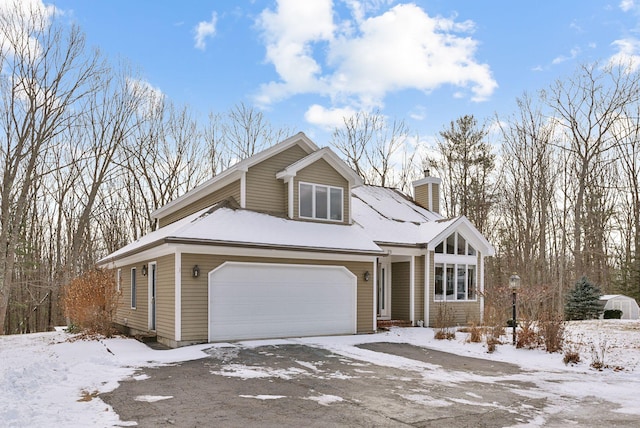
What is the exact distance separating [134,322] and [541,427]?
13118 millimetres

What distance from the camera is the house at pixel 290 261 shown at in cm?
1231

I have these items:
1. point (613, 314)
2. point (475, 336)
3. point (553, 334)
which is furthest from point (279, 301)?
point (613, 314)

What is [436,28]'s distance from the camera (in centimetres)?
1698

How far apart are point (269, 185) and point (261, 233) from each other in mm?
2291

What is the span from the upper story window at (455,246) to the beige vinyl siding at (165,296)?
9.23 meters

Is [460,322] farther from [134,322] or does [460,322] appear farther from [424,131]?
[424,131]

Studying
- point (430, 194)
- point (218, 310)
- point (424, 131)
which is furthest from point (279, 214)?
point (424, 131)

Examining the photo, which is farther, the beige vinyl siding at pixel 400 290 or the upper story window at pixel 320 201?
the beige vinyl siding at pixel 400 290

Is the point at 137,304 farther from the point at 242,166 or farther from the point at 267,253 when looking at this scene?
the point at 242,166

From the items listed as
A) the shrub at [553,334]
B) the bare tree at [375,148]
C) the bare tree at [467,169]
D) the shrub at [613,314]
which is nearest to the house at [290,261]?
the shrub at [553,334]

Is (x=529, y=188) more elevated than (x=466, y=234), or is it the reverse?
(x=529, y=188)

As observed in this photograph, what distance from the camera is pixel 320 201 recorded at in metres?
15.6

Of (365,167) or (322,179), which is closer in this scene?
(322,179)

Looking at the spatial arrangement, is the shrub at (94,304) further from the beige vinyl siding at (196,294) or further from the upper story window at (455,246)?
the upper story window at (455,246)
